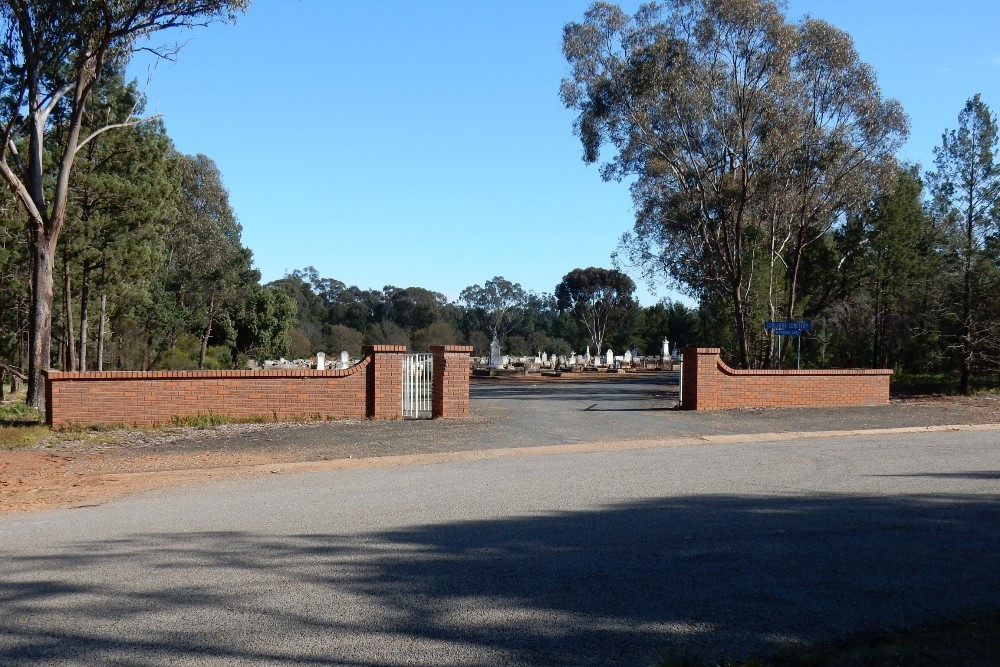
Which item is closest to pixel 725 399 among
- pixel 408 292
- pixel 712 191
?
pixel 712 191

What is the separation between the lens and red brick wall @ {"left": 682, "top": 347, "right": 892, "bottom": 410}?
23625 millimetres

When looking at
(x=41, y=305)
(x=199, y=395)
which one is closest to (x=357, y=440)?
(x=199, y=395)

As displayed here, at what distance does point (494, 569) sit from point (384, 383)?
13.7 m

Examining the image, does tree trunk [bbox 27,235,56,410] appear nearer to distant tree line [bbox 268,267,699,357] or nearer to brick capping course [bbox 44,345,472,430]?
brick capping course [bbox 44,345,472,430]

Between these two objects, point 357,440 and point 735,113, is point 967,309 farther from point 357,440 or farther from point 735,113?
point 357,440

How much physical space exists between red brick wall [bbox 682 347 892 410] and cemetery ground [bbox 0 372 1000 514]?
680 millimetres

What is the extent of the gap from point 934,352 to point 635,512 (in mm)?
27834

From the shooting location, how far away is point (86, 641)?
5.40 m

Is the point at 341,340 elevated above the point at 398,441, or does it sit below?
above

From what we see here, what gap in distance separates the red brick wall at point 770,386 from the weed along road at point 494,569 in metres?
11.9

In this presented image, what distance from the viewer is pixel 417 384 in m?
20.8

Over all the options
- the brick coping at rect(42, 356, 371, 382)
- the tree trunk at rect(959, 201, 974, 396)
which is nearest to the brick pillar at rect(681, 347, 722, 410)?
the brick coping at rect(42, 356, 371, 382)

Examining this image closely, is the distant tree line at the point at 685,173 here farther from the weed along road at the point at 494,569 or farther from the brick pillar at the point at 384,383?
the weed along road at the point at 494,569

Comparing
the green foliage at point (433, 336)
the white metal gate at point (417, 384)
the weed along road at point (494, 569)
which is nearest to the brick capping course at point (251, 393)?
the white metal gate at point (417, 384)
